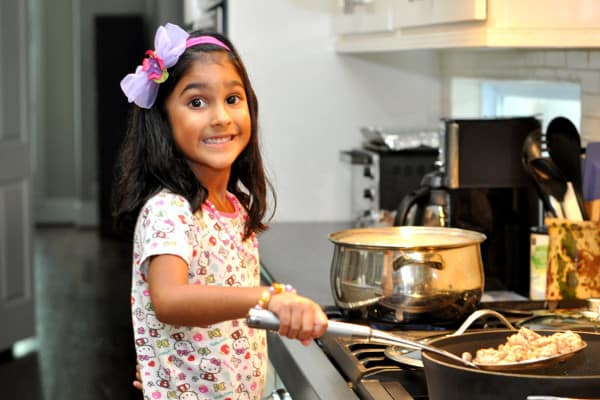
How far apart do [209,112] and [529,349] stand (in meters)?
0.53

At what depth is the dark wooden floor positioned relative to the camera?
4680mm

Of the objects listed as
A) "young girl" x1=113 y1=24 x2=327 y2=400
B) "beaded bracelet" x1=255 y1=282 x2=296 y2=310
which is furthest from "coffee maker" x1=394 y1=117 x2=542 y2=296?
"beaded bracelet" x1=255 y1=282 x2=296 y2=310

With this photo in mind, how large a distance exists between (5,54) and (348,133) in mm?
2145

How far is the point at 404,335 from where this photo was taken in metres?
1.73

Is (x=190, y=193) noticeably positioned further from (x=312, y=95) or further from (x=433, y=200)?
(x=312, y=95)

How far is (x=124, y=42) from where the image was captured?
8875 mm

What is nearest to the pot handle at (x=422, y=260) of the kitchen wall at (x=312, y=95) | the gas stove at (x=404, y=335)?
the gas stove at (x=404, y=335)

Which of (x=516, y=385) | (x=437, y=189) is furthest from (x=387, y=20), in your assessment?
(x=516, y=385)

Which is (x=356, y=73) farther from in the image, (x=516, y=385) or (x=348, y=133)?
(x=516, y=385)

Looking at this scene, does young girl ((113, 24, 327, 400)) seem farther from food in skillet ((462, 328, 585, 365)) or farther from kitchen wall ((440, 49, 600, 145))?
kitchen wall ((440, 49, 600, 145))

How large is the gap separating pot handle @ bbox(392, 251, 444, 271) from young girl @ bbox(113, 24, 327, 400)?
256 millimetres

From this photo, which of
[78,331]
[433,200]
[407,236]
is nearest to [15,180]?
[78,331]

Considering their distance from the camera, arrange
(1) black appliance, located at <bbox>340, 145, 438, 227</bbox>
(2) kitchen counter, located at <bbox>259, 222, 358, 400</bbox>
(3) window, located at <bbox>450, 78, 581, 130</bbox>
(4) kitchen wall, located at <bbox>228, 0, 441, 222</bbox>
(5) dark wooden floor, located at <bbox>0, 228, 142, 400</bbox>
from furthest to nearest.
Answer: (5) dark wooden floor, located at <bbox>0, 228, 142, 400</bbox>, (4) kitchen wall, located at <bbox>228, 0, 441, 222</bbox>, (1) black appliance, located at <bbox>340, 145, 438, 227</bbox>, (3) window, located at <bbox>450, 78, 581, 130</bbox>, (2) kitchen counter, located at <bbox>259, 222, 358, 400</bbox>

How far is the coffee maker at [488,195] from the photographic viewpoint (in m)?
2.28
